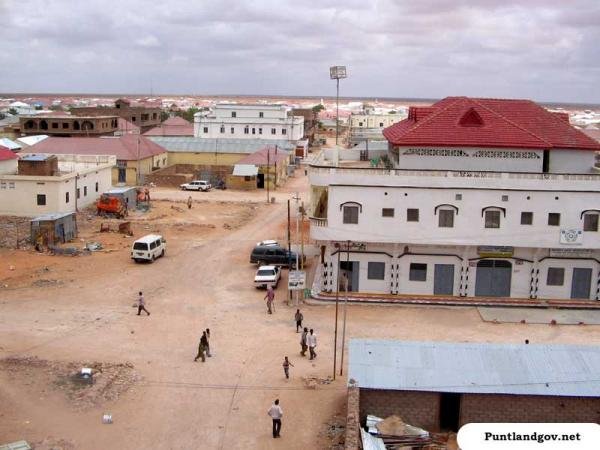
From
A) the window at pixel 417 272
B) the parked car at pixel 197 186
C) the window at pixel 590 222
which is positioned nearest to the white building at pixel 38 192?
the parked car at pixel 197 186

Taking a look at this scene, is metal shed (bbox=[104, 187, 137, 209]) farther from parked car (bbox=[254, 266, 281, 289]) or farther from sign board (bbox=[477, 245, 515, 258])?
sign board (bbox=[477, 245, 515, 258])

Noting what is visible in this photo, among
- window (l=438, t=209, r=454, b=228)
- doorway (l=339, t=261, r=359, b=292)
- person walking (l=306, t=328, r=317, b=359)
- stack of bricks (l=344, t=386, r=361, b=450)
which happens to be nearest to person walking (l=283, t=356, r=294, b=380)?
person walking (l=306, t=328, r=317, b=359)

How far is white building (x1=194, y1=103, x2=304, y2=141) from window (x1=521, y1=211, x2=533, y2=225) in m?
63.6

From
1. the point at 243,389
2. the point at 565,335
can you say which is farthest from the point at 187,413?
the point at 565,335

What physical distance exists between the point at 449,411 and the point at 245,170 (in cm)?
4794

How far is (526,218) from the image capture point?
101 feet

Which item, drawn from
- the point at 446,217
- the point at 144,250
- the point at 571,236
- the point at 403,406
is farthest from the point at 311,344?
the point at 144,250

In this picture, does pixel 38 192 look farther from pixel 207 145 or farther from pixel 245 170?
pixel 207 145

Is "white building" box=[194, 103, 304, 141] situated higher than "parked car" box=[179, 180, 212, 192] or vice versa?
"white building" box=[194, 103, 304, 141]

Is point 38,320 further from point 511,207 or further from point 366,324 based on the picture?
point 511,207

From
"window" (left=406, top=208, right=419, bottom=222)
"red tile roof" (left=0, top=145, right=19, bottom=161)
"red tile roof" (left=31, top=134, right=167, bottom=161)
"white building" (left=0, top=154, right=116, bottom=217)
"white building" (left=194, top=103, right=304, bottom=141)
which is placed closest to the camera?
"window" (left=406, top=208, right=419, bottom=222)

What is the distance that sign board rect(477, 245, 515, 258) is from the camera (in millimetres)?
31141

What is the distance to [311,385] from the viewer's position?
72.1 feet

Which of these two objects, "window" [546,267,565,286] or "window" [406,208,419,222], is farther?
"window" [546,267,565,286]
